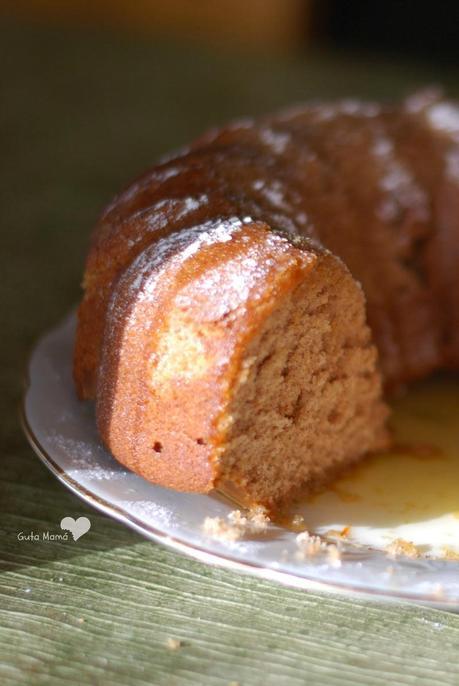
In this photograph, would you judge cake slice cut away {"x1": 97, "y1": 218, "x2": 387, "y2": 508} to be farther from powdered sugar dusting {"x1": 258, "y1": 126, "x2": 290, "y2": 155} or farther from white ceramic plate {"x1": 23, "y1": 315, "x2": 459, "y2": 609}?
powdered sugar dusting {"x1": 258, "y1": 126, "x2": 290, "y2": 155}

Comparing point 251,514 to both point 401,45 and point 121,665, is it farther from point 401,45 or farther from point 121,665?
point 401,45

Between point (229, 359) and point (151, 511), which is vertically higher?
point (229, 359)

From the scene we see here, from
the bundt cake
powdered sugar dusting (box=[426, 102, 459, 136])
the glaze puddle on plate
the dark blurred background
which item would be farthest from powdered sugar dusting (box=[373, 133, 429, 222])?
the dark blurred background

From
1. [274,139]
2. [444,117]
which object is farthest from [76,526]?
[444,117]

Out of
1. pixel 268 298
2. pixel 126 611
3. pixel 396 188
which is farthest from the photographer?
pixel 396 188

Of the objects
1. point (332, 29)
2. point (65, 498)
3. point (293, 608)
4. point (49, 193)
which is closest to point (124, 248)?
point (65, 498)

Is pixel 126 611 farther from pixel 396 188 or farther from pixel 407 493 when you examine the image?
pixel 396 188
